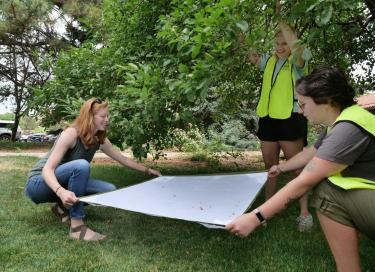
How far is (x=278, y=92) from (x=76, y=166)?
1610 mm

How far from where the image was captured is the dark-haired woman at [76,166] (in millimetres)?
3354

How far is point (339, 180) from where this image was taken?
2.12 m

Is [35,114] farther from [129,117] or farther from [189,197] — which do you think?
[189,197]

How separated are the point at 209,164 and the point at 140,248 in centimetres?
597

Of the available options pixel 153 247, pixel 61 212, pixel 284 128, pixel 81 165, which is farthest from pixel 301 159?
pixel 61 212

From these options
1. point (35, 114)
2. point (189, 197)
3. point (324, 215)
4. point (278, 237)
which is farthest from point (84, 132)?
point (35, 114)

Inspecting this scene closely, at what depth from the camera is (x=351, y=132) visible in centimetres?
204

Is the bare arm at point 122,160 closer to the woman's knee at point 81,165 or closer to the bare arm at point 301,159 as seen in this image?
the woman's knee at point 81,165

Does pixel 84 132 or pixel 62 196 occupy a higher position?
pixel 84 132

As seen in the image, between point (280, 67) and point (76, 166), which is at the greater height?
point (280, 67)

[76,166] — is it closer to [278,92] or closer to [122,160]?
Result: [122,160]

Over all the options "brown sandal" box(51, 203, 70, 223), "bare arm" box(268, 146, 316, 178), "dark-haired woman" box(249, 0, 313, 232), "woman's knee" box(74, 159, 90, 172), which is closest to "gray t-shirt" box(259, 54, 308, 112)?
"dark-haired woman" box(249, 0, 313, 232)

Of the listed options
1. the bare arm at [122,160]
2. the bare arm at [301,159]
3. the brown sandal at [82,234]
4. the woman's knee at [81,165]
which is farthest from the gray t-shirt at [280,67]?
the brown sandal at [82,234]

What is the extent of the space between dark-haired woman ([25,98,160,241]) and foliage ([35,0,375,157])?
27 cm
